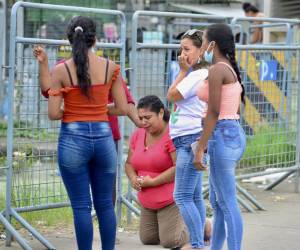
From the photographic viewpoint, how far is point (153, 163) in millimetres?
7348

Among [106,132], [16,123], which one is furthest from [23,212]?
[106,132]

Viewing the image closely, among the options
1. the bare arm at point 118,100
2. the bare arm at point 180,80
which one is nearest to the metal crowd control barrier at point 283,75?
the bare arm at point 180,80

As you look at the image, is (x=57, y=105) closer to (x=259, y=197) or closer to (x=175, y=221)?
(x=175, y=221)

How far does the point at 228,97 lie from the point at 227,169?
51cm

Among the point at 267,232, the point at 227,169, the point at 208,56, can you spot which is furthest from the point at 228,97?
the point at 267,232

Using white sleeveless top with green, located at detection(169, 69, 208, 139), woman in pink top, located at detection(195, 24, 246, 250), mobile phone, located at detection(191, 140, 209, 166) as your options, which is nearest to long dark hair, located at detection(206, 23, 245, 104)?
woman in pink top, located at detection(195, 24, 246, 250)

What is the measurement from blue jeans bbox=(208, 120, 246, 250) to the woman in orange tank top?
2.40 ft

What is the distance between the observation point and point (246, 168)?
10023 mm

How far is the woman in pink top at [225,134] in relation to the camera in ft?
20.5

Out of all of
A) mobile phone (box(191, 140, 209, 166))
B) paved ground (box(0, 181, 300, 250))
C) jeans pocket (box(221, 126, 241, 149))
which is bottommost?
paved ground (box(0, 181, 300, 250))

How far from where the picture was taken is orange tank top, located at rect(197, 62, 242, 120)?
20.5 ft

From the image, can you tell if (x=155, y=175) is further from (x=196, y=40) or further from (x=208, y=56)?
(x=208, y=56)

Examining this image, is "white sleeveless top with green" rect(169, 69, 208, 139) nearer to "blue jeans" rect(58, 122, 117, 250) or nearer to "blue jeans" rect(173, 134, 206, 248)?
"blue jeans" rect(173, 134, 206, 248)

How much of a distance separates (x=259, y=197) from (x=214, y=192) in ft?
11.8
